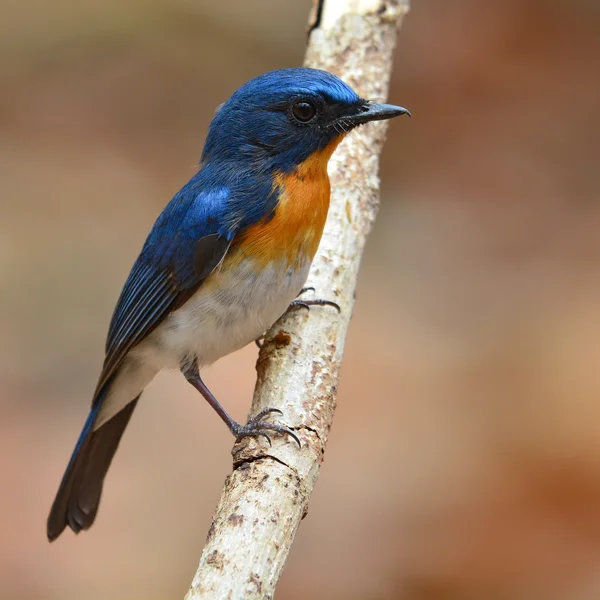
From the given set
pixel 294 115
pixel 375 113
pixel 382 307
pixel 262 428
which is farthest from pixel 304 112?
pixel 382 307

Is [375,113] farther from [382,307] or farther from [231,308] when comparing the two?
[382,307]

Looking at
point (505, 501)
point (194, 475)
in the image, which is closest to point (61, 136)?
point (194, 475)

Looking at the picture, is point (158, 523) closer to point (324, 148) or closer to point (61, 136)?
point (324, 148)

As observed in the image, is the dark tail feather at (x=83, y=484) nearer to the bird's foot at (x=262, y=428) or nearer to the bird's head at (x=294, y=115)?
the bird's foot at (x=262, y=428)

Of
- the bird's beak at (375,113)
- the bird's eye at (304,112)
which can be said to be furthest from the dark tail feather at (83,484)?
the bird's beak at (375,113)

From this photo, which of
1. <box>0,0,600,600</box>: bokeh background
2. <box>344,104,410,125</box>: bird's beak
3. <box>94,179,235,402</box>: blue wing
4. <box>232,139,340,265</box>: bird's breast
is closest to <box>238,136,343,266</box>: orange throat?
<box>232,139,340,265</box>: bird's breast

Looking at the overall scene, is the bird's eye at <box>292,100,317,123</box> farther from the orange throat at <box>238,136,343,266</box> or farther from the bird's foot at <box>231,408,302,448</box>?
the bird's foot at <box>231,408,302,448</box>
